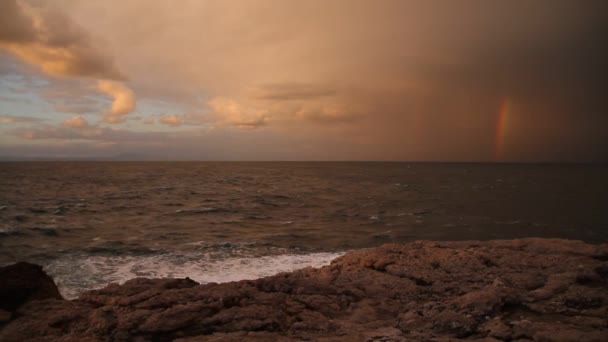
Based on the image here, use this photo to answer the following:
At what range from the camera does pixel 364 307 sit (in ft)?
22.2

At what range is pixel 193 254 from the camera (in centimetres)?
1535

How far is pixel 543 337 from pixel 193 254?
1344cm

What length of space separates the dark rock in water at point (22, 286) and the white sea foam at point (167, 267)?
3.58 metres

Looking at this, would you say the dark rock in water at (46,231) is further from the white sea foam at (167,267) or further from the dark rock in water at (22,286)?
the dark rock in water at (22,286)

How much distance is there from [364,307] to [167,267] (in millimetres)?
9435

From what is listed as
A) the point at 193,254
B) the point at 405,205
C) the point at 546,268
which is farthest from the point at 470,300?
the point at 405,205

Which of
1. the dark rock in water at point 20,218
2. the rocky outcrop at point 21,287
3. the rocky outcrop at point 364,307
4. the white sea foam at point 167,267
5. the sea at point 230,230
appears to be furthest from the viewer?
the dark rock in water at point 20,218

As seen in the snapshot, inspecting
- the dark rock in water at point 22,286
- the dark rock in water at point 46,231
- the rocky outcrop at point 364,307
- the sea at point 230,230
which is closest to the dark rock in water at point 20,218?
the sea at point 230,230

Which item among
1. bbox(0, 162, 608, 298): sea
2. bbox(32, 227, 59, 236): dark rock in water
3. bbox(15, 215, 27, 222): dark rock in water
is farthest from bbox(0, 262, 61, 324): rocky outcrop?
bbox(15, 215, 27, 222): dark rock in water

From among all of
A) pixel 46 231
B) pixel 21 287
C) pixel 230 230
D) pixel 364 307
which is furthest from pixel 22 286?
pixel 46 231

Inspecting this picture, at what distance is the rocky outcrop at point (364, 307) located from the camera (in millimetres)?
5488

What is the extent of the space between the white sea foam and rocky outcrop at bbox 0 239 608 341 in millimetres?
4314

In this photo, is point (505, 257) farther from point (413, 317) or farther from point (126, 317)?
point (126, 317)

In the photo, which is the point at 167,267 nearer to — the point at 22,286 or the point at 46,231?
the point at 22,286
